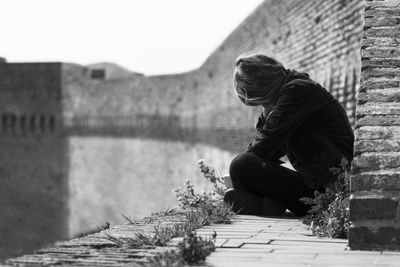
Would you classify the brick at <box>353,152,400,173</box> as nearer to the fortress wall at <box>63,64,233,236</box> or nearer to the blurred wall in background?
the blurred wall in background

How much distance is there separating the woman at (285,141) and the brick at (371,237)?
98cm

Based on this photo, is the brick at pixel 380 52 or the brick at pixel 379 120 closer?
the brick at pixel 379 120

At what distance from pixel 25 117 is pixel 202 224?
1212 inches

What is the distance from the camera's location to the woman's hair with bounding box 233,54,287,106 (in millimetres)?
4566

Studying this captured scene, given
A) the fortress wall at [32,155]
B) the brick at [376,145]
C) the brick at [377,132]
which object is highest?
the brick at [377,132]

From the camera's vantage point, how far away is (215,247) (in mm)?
3330

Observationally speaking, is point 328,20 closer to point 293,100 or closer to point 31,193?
point 293,100

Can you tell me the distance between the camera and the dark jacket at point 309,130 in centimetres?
443

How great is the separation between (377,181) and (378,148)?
21 cm

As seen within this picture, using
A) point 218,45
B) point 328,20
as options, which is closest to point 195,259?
point 328,20

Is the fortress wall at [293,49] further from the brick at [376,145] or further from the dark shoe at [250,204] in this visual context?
the brick at [376,145]

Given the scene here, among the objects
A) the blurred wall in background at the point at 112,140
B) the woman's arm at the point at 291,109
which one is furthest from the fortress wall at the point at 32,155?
the woman's arm at the point at 291,109

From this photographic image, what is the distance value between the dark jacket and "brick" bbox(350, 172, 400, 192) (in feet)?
2.96

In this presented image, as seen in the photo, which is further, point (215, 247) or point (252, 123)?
point (252, 123)
